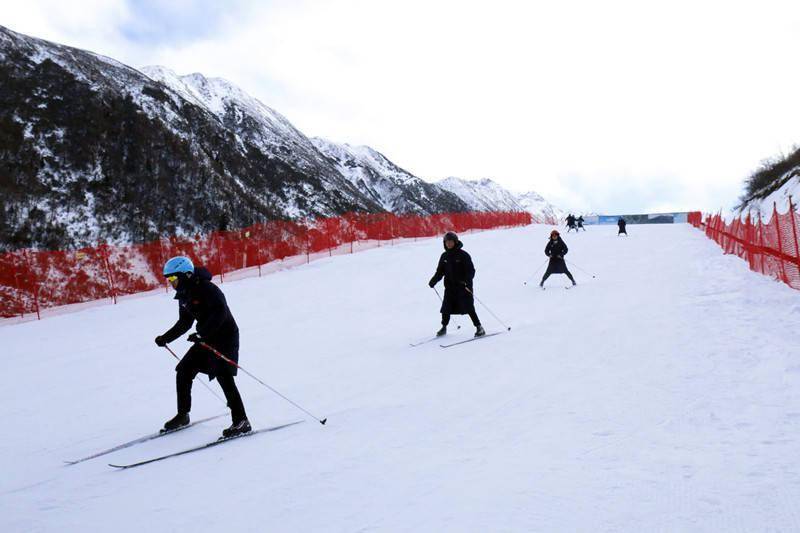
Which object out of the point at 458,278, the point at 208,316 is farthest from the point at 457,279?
the point at 208,316

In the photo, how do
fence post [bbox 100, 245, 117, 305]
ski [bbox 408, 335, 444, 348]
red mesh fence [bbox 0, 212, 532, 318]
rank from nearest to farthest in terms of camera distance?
1. ski [bbox 408, 335, 444, 348]
2. red mesh fence [bbox 0, 212, 532, 318]
3. fence post [bbox 100, 245, 117, 305]

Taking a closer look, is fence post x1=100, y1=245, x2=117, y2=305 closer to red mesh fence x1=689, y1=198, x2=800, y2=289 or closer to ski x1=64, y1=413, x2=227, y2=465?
ski x1=64, y1=413, x2=227, y2=465

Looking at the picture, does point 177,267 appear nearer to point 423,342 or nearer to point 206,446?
point 206,446

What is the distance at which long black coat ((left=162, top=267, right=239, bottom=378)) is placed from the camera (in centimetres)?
526

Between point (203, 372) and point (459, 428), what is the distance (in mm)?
2653

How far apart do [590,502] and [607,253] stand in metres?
20.9

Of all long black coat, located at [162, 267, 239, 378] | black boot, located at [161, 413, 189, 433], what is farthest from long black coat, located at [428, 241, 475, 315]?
black boot, located at [161, 413, 189, 433]

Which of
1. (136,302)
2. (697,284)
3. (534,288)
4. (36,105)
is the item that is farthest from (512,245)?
(36,105)

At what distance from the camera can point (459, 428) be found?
4797 millimetres

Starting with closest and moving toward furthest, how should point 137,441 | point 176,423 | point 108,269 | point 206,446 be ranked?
point 206,446
point 137,441
point 176,423
point 108,269

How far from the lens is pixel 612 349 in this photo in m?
7.05

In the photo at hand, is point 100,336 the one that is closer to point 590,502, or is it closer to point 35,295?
point 35,295

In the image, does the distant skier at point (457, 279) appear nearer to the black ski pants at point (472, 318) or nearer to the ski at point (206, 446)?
the black ski pants at point (472, 318)

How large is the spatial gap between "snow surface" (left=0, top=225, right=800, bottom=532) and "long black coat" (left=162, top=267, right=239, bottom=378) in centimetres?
83
